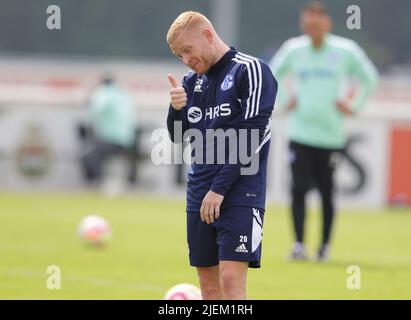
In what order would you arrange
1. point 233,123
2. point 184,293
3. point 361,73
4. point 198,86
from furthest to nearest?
point 361,73
point 184,293
point 198,86
point 233,123

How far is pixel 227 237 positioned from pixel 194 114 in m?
0.82

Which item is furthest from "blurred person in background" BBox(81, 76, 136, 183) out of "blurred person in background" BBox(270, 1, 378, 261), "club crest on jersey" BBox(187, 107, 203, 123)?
"club crest on jersey" BBox(187, 107, 203, 123)

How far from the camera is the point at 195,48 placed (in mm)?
7289

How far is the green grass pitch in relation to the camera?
1048cm

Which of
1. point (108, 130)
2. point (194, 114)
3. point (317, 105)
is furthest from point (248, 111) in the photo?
point (108, 130)

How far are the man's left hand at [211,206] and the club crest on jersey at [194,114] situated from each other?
1.69 ft

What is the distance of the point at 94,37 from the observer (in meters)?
30.5

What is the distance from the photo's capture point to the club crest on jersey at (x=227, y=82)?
7.36 meters

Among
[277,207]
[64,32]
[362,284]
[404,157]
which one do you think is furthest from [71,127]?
[362,284]

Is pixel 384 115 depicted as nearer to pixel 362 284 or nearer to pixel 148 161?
pixel 148 161

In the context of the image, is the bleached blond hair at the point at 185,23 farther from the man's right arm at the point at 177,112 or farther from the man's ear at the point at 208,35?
the man's right arm at the point at 177,112

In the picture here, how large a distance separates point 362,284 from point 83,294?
8.53 ft

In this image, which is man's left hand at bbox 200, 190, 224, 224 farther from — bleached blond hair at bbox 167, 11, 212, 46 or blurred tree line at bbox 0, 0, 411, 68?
blurred tree line at bbox 0, 0, 411, 68

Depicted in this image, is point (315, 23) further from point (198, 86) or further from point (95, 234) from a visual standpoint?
point (198, 86)
